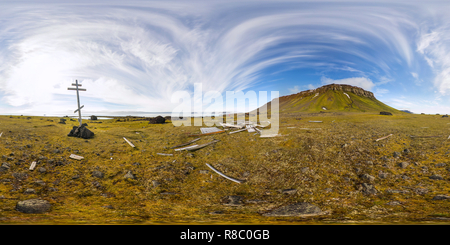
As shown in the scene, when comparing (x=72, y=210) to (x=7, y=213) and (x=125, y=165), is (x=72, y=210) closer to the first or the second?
(x=7, y=213)

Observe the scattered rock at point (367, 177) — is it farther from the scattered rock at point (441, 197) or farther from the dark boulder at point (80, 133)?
the dark boulder at point (80, 133)

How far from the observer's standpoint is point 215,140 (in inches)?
727

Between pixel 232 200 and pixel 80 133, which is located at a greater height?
pixel 80 133

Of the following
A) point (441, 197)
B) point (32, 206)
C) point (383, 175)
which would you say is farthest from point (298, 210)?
point (32, 206)

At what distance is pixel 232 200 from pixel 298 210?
3264 mm

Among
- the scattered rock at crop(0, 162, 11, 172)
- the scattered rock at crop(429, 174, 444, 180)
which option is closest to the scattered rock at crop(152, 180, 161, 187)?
the scattered rock at crop(0, 162, 11, 172)

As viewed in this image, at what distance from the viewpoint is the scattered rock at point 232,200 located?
8.06m

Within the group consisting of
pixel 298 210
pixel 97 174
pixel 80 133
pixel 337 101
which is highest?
pixel 337 101

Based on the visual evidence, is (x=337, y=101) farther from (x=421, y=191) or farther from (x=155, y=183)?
(x=155, y=183)

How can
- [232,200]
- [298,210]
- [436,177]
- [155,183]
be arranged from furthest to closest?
[155,183] → [436,177] → [232,200] → [298,210]

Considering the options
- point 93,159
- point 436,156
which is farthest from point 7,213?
point 436,156

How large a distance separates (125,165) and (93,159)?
298 centimetres

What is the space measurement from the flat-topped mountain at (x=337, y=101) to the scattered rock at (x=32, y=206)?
137m

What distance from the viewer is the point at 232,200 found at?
27.5ft
